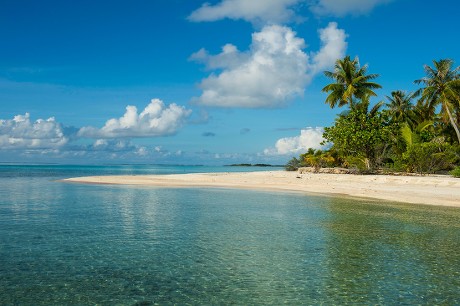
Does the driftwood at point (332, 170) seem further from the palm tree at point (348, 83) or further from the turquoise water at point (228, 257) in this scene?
the turquoise water at point (228, 257)

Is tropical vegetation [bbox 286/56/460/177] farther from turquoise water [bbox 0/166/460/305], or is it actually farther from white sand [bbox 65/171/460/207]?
turquoise water [bbox 0/166/460/305]

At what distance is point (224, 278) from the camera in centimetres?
1031

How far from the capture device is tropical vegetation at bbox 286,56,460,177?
4475 cm

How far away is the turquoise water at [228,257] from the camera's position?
29.7 feet

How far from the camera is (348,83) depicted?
2256 inches

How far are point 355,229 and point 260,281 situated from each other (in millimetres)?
8610

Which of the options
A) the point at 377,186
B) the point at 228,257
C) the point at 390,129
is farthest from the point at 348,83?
the point at 228,257

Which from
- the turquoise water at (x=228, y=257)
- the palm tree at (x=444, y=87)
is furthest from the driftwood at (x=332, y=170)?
the turquoise water at (x=228, y=257)

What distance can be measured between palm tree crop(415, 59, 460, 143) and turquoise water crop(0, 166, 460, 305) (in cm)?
3306

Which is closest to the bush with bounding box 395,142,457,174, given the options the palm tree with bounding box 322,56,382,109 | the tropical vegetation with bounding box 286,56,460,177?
the tropical vegetation with bounding box 286,56,460,177

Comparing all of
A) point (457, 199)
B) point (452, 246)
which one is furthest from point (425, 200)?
point (452, 246)

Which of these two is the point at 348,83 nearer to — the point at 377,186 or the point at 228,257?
the point at 377,186

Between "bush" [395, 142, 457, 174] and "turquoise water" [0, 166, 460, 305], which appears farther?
"bush" [395, 142, 457, 174]

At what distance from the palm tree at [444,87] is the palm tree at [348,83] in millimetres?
6982
